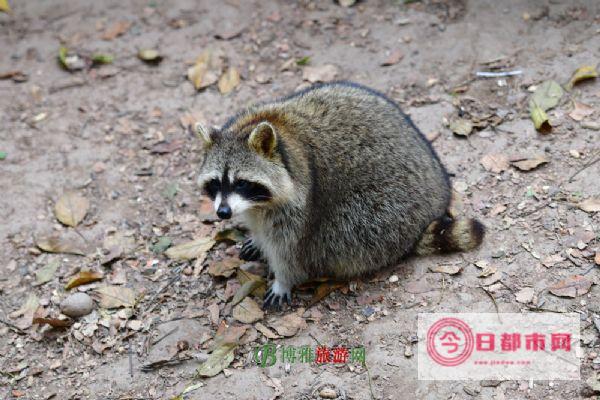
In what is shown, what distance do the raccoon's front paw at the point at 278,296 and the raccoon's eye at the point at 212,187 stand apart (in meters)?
0.82

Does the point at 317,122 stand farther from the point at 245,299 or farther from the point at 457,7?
the point at 457,7

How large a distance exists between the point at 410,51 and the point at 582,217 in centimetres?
262

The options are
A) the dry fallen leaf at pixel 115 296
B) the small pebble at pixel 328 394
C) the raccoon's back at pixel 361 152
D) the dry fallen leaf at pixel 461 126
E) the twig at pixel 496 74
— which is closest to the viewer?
the small pebble at pixel 328 394

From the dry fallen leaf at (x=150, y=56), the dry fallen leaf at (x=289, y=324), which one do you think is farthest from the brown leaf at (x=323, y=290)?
the dry fallen leaf at (x=150, y=56)

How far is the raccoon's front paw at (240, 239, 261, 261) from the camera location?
507 centimetres

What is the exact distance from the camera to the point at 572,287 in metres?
4.13

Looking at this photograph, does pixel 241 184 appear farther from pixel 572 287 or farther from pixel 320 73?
pixel 320 73

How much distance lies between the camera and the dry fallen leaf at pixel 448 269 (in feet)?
14.7

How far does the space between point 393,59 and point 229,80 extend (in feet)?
5.42

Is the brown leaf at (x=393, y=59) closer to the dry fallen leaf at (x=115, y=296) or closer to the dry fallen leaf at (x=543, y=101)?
the dry fallen leaf at (x=543, y=101)

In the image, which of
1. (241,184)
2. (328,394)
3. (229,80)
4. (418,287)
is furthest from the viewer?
(229,80)

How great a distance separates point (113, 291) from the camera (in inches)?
191

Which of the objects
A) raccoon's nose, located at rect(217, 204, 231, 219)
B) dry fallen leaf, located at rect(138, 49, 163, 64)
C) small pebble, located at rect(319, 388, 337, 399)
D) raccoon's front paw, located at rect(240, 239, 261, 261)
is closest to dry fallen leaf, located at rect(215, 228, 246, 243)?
raccoon's front paw, located at rect(240, 239, 261, 261)

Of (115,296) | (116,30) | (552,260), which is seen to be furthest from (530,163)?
(116,30)
